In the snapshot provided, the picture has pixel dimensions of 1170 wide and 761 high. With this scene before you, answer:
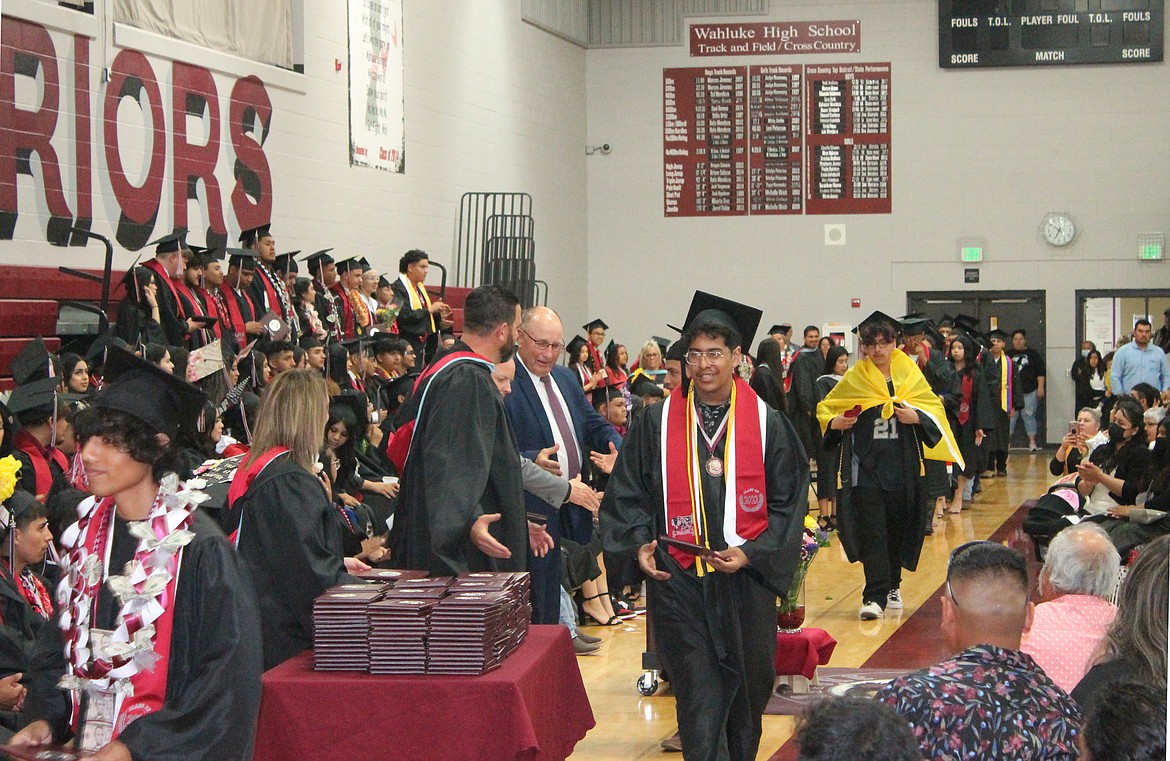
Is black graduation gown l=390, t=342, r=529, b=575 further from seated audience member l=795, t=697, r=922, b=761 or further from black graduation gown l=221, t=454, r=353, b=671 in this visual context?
seated audience member l=795, t=697, r=922, b=761

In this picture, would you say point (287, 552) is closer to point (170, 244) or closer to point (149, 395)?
point (149, 395)

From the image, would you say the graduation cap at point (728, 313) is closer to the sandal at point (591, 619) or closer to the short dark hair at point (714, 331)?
the short dark hair at point (714, 331)

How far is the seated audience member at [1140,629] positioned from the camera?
10.8 feet

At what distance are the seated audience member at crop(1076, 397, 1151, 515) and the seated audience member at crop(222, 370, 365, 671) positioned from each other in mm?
5153

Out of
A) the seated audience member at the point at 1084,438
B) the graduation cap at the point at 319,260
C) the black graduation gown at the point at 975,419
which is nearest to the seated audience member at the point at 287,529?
the seated audience member at the point at 1084,438

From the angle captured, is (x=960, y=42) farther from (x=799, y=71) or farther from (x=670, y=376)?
(x=670, y=376)

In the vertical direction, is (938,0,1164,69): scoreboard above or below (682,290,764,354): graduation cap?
above

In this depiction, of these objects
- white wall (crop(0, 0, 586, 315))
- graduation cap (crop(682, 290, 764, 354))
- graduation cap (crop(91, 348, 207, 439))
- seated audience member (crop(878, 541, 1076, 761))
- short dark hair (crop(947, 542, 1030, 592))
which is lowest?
seated audience member (crop(878, 541, 1076, 761))

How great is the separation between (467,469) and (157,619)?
1745mm

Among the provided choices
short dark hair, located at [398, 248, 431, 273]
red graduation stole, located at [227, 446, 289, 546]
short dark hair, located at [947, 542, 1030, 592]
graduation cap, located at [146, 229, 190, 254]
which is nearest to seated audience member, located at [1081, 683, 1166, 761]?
short dark hair, located at [947, 542, 1030, 592]

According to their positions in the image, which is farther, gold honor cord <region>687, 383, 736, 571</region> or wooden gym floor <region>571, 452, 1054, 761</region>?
wooden gym floor <region>571, 452, 1054, 761</region>

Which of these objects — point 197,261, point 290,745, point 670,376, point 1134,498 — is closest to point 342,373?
point 197,261

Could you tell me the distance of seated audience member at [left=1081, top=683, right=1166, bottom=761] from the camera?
2.22 metres

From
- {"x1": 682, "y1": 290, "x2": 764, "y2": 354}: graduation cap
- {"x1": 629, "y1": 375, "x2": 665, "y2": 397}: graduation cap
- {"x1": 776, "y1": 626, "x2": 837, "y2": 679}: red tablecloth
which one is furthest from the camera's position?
{"x1": 629, "y1": 375, "x2": 665, "y2": 397}: graduation cap
